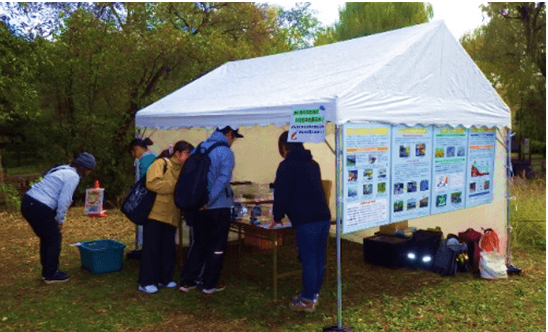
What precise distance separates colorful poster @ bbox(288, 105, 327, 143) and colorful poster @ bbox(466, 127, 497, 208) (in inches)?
98.3

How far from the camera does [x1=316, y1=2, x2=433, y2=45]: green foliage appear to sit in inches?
884

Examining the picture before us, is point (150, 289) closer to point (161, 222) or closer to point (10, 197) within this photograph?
point (161, 222)

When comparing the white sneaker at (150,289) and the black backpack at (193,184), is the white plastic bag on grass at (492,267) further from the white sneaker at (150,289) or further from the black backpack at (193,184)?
the white sneaker at (150,289)

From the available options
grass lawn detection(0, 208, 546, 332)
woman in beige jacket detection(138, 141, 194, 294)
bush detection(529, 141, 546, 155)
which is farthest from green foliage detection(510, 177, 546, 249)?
bush detection(529, 141, 546, 155)

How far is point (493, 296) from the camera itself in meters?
5.20

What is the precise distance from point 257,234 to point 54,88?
9972mm

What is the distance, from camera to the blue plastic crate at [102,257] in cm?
589

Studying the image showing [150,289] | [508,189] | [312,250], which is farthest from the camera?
[508,189]

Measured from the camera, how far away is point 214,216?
4.83 meters

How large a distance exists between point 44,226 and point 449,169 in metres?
4.48

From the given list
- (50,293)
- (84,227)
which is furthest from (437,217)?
(84,227)

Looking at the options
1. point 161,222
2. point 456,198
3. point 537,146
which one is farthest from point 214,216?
point 537,146

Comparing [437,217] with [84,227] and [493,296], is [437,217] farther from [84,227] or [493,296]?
[84,227]

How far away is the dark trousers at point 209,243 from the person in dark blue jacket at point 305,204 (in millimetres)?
650
